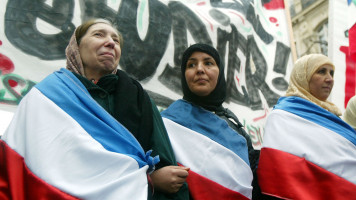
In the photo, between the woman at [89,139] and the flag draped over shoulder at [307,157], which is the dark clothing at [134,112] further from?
the flag draped over shoulder at [307,157]

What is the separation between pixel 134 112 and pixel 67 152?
0.31 m

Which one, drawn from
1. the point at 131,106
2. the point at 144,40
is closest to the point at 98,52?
the point at 131,106

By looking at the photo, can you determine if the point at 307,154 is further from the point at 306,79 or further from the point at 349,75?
the point at 349,75

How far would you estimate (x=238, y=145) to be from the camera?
184 centimetres

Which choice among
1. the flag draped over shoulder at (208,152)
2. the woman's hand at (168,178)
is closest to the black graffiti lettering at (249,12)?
the flag draped over shoulder at (208,152)

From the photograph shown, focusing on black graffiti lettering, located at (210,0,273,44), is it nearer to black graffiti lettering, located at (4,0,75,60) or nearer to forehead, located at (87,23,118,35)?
black graffiti lettering, located at (4,0,75,60)

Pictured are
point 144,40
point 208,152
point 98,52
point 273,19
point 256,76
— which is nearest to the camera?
point 98,52

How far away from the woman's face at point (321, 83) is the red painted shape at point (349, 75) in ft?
5.58

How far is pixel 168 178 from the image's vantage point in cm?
132

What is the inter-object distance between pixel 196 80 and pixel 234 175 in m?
0.52

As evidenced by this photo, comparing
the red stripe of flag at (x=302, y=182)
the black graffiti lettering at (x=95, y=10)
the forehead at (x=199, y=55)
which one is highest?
the black graffiti lettering at (x=95, y=10)

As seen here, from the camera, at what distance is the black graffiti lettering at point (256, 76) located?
3150 millimetres

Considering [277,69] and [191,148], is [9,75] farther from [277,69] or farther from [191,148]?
[277,69]

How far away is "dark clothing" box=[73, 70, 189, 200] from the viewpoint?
1353 mm
